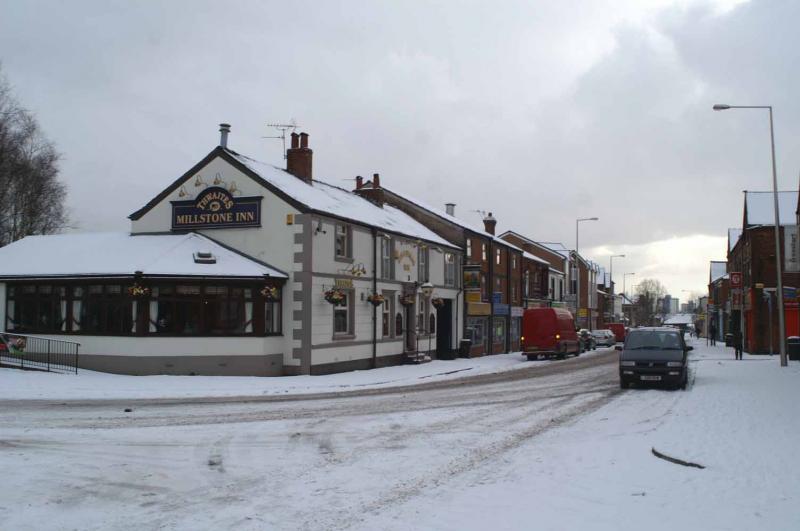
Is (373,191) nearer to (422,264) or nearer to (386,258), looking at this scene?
(422,264)

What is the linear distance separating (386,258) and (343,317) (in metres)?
4.48

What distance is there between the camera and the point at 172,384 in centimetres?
2175

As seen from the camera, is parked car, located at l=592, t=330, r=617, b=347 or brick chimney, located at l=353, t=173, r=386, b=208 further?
parked car, located at l=592, t=330, r=617, b=347

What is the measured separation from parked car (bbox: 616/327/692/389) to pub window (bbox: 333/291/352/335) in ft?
34.3

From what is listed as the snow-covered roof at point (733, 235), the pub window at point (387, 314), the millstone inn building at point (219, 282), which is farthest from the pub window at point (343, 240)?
the snow-covered roof at point (733, 235)

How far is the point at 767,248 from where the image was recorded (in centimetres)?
4153

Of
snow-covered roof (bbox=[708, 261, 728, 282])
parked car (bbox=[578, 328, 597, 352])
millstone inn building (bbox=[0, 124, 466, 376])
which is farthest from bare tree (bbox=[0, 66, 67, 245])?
snow-covered roof (bbox=[708, 261, 728, 282])

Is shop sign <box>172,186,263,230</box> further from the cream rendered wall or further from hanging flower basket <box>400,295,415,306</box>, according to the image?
hanging flower basket <box>400,295,415,306</box>

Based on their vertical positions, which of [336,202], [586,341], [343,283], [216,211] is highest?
[336,202]

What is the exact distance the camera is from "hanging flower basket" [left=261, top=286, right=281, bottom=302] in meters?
24.8

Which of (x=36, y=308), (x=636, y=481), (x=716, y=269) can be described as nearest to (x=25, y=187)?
(x=36, y=308)

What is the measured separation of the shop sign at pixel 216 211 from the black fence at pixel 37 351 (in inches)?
241

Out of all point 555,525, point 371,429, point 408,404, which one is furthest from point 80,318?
point 555,525

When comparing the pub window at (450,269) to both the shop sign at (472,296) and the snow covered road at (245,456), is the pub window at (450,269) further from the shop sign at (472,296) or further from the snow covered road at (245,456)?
the snow covered road at (245,456)
